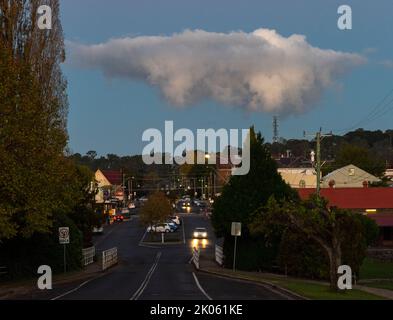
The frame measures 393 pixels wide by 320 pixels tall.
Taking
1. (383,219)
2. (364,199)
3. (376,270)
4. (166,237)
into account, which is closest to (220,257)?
(376,270)

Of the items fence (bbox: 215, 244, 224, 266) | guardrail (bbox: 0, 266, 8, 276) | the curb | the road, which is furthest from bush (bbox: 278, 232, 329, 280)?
guardrail (bbox: 0, 266, 8, 276)

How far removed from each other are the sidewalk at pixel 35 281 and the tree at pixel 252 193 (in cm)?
876

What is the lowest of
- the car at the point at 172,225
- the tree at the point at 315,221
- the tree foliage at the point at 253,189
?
the car at the point at 172,225

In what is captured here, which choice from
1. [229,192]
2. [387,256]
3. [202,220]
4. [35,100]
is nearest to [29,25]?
[35,100]

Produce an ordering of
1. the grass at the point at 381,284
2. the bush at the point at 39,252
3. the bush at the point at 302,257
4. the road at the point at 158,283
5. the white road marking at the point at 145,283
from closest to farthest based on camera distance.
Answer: the white road marking at the point at 145,283
the road at the point at 158,283
the grass at the point at 381,284
the bush at the point at 302,257
the bush at the point at 39,252

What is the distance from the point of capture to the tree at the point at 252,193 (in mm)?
44844

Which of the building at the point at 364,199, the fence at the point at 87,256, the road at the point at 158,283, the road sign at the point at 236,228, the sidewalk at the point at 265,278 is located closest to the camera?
the road at the point at 158,283

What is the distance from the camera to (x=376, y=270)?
47469 mm

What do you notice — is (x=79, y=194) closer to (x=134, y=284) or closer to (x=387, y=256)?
(x=134, y=284)

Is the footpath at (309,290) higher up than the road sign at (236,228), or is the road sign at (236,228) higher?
the road sign at (236,228)

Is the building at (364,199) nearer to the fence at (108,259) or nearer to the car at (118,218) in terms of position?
the fence at (108,259)

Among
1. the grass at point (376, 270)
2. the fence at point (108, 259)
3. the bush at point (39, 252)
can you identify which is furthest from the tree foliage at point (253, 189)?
the bush at point (39, 252)

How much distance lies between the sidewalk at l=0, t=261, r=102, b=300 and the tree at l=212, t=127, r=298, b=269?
876cm
